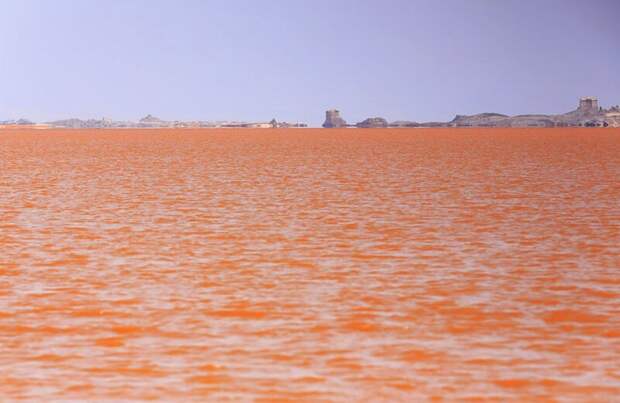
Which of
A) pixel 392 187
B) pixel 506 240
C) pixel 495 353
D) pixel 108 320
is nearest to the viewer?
pixel 495 353

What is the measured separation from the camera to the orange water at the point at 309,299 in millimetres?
9586

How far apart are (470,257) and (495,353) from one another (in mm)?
6794

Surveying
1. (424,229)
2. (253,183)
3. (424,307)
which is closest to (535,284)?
(424,307)

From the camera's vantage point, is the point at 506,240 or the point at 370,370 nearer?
the point at 370,370

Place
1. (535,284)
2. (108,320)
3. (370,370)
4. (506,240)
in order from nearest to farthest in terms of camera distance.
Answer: (370,370) → (108,320) → (535,284) → (506,240)

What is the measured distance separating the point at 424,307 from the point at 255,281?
2.76 meters

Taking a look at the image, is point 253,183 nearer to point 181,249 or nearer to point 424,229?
point 424,229

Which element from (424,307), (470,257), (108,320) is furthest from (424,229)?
(108,320)

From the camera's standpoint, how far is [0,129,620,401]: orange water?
Answer: 9.59 meters

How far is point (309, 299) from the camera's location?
13477 mm

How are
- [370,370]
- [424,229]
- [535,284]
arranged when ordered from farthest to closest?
[424,229] < [535,284] < [370,370]

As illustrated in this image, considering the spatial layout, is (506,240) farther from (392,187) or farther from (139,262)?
(392,187)

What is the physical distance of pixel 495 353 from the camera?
10.6 meters

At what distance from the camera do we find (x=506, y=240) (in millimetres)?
19562
